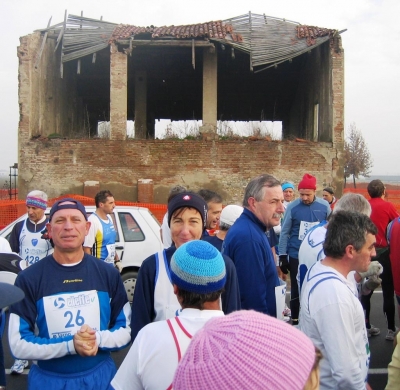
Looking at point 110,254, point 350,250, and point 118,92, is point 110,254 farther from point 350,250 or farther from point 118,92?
point 118,92

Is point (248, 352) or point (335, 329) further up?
point (248, 352)

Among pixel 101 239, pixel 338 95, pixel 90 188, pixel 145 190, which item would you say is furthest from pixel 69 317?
pixel 338 95

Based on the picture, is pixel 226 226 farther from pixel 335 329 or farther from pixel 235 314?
pixel 235 314

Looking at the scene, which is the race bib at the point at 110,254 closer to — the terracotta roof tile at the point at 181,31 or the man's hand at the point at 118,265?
the man's hand at the point at 118,265

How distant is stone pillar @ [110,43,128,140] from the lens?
49.8 feet

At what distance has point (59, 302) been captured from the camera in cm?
251

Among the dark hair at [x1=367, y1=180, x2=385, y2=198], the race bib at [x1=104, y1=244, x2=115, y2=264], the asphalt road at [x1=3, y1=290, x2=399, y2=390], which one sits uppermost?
the dark hair at [x1=367, y1=180, x2=385, y2=198]

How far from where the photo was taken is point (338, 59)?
597 inches

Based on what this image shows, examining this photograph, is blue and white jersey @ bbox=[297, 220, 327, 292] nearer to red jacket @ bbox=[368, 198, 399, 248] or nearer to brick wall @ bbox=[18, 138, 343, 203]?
red jacket @ bbox=[368, 198, 399, 248]

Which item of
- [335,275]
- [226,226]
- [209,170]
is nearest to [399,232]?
[226,226]

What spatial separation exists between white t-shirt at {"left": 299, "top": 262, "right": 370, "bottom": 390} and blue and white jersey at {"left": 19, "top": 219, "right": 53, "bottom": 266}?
368 centimetres

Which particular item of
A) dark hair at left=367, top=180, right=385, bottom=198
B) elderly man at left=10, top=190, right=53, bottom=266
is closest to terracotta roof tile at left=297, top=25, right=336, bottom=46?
dark hair at left=367, top=180, right=385, bottom=198

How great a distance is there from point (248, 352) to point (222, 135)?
14519mm

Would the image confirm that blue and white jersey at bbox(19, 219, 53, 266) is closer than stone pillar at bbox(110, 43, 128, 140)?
Yes
